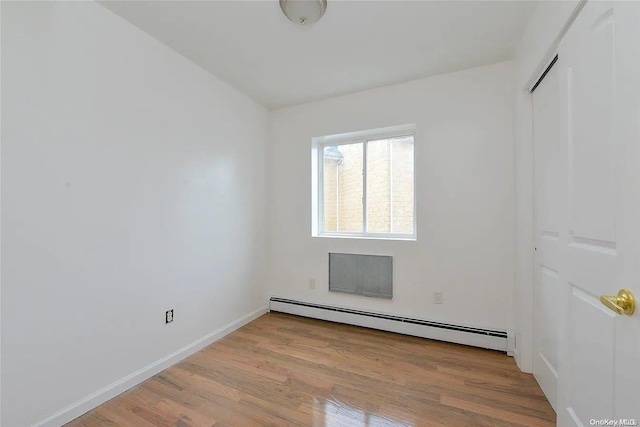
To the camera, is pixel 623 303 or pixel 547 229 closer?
pixel 623 303

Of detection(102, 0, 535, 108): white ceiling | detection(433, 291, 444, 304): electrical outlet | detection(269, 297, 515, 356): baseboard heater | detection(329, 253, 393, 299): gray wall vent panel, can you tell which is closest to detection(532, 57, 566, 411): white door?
detection(269, 297, 515, 356): baseboard heater

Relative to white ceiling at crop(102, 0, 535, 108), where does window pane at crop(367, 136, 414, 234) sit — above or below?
below

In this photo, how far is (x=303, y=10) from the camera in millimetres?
1652

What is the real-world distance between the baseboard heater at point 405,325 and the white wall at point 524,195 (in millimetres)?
185

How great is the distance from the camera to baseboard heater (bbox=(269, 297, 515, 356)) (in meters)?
2.23

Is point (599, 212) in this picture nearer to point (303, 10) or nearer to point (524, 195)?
point (524, 195)

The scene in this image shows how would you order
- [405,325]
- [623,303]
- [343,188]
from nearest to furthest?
[623,303], [405,325], [343,188]

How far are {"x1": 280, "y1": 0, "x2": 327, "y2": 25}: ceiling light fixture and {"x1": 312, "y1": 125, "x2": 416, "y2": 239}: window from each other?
1339 millimetres

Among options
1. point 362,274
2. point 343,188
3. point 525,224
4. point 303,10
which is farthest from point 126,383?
point 525,224

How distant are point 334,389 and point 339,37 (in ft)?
8.24

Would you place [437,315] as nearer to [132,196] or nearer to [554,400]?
[554,400]

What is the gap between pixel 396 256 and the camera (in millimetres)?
2646

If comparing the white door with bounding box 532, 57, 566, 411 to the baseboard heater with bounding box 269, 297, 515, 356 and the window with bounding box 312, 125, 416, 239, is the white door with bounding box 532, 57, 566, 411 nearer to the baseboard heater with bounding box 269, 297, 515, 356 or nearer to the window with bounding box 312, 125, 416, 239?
the baseboard heater with bounding box 269, 297, 515, 356

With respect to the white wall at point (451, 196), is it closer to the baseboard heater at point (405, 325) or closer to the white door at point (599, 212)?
the baseboard heater at point (405, 325)
